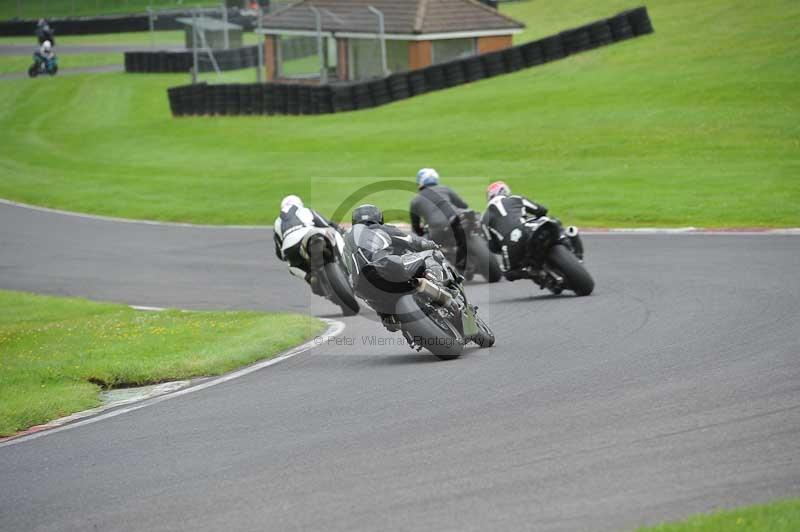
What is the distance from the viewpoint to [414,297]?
1052 cm

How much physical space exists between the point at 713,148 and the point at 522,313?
1505 cm

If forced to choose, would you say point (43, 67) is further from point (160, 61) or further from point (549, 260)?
point (549, 260)

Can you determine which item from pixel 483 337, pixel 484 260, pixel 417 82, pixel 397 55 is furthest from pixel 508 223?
pixel 397 55

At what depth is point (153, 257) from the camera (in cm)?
2075

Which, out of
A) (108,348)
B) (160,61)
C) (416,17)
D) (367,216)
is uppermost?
(416,17)

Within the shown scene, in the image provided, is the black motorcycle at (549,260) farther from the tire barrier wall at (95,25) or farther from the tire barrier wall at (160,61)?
the tire barrier wall at (95,25)

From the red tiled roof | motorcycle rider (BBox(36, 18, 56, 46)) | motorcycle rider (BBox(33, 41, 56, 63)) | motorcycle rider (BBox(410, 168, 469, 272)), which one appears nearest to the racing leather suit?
motorcycle rider (BBox(410, 168, 469, 272))

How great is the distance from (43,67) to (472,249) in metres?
43.5

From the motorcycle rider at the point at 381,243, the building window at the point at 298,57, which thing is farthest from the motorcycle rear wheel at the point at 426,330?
the building window at the point at 298,57

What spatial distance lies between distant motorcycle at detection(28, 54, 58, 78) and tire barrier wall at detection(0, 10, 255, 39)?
1695cm

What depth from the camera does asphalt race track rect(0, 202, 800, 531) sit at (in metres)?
6.46

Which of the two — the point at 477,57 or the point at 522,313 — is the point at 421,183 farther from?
the point at 477,57

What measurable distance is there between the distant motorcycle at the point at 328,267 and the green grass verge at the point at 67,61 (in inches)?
1867

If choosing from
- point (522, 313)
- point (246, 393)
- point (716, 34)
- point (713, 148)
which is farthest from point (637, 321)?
point (716, 34)
